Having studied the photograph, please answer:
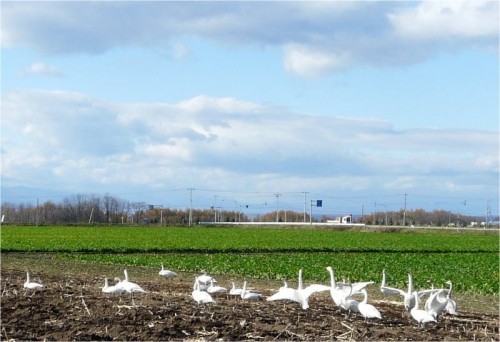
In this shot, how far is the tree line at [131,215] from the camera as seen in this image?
343 feet

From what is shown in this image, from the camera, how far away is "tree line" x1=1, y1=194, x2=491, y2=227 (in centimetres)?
10450

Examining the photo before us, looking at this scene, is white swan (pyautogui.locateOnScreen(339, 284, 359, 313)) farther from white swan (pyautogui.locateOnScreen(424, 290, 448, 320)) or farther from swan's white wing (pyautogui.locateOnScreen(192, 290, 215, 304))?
swan's white wing (pyautogui.locateOnScreen(192, 290, 215, 304))

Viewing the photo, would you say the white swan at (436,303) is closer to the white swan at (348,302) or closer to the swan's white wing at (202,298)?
the white swan at (348,302)

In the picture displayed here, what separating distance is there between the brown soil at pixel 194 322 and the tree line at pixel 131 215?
79324 millimetres

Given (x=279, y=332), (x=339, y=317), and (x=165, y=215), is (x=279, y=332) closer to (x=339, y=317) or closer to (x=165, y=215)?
(x=339, y=317)

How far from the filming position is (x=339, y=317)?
1259 cm

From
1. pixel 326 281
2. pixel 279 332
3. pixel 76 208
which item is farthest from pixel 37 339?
pixel 76 208

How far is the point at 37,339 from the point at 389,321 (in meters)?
5.47

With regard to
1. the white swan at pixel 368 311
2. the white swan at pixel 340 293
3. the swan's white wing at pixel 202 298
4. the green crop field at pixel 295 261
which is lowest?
the green crop field at pixel 295 261

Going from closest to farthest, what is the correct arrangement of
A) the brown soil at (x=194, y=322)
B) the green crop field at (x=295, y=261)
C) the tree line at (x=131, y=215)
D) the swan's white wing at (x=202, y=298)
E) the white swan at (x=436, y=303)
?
the brown soil at (x=194, y=322) < the white swan at (x=436, y=303) < the swan's white wing at (x=202, y=298) < the green crop field at (x=295, y=261) < the tree line at (x=131, y=215)

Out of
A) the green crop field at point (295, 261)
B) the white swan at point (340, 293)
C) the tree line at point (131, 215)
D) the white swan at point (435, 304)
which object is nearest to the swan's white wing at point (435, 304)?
the white swan at point (435, 304)

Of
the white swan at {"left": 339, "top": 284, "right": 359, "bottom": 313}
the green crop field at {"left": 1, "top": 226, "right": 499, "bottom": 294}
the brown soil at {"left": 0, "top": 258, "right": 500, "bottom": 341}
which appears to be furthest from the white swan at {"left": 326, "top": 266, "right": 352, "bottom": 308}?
the green crop field at {"left": 1, "top": 226, "right": 499, "bottom": 294}

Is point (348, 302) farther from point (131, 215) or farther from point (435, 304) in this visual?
point (131, 215)

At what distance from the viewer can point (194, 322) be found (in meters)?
11.4
